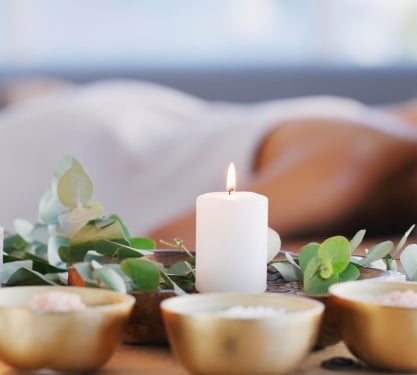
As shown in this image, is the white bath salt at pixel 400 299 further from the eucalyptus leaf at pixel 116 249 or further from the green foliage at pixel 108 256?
the eucalyptus leaf at pixel 116 249

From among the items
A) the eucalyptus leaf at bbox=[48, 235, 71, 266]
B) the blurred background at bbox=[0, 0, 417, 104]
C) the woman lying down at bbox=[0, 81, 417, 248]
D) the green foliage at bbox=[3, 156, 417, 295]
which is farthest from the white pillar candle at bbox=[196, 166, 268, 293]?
the blurred background at bbox=[0, 0, 417, 104]

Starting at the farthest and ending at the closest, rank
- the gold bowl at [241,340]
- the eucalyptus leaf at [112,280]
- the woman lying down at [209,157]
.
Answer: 1. the woman lying down at [209,157]
2. the eucalyptus leaf at [112,280]
3. the gold bowl at [241,340]

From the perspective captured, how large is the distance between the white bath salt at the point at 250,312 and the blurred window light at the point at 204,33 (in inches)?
148

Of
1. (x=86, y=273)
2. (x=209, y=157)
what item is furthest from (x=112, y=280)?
(x=209, y=157)

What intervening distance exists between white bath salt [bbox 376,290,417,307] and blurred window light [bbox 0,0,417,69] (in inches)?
146

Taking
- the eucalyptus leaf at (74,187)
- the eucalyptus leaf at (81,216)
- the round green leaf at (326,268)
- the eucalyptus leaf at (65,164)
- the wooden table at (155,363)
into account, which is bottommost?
the wooden table at (155,363)

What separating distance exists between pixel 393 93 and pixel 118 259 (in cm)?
332

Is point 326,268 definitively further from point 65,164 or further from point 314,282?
point 65,164

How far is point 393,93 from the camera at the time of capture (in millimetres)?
3936

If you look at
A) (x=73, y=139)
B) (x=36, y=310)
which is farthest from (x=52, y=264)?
(x=73, y=139)

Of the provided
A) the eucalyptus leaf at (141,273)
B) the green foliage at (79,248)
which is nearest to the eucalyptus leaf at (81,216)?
the green foliage at (79,248)

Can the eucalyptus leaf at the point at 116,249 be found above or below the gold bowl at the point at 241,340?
above

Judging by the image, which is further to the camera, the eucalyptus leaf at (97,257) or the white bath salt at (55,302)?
the eucalyptus leaf at (97,257)

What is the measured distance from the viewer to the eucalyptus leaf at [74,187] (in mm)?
775
